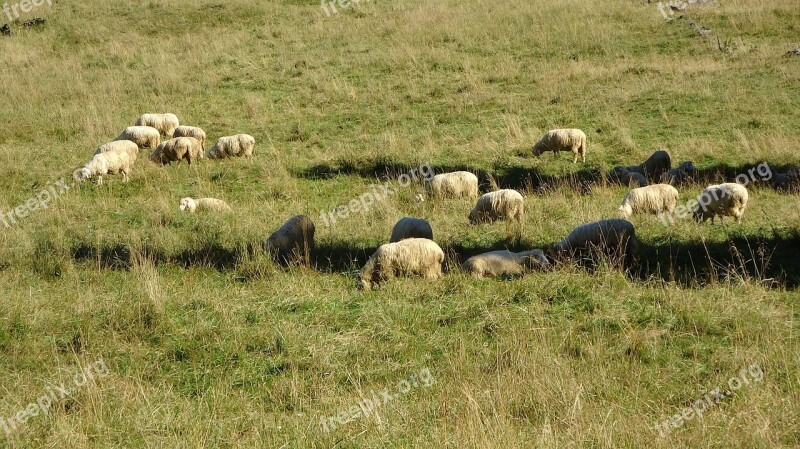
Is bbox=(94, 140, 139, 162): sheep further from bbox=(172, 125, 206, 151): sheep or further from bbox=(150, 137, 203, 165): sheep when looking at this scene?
bbox=(172, 125, 206, 151): sheep

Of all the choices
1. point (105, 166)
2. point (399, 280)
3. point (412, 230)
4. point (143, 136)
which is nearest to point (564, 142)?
point (412, 230)

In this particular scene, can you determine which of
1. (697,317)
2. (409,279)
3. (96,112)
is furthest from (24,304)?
(96,112)

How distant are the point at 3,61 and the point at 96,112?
26.5ft

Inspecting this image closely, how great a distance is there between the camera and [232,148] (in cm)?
1717

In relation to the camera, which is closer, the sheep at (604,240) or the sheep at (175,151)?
the sheep at (604,240)

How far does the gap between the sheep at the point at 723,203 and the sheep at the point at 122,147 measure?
37.5 feet

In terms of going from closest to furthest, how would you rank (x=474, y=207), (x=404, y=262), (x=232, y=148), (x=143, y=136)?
(x=404, y=262) < (x=474, y=207) < (x=232, y=148) < (x=143, y=136)

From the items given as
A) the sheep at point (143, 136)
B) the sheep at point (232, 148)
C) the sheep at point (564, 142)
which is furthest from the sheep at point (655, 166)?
the sheep at point (143, 136)

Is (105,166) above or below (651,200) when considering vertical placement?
above

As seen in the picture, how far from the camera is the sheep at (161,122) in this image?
19.3 metres

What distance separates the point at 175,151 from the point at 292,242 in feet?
23.9

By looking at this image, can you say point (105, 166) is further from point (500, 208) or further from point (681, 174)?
point (681, 174)

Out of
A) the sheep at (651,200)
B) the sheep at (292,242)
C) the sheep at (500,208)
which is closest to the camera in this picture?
the sheep at (292,242)

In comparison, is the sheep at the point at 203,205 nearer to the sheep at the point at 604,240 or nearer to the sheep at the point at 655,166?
the sheep at the point at 604,240
